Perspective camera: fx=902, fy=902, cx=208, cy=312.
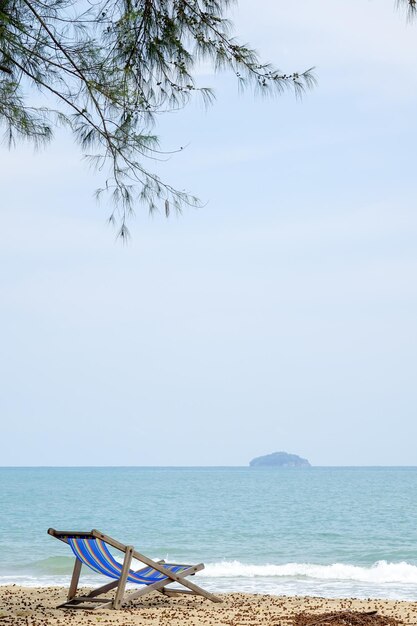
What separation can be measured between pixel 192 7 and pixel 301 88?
37.3 inches

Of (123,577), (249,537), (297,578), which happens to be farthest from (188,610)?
(249,537)

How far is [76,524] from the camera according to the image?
33219 millimetres

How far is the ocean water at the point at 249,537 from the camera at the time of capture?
13.3 m

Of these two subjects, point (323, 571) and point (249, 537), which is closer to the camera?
point (323, 571)

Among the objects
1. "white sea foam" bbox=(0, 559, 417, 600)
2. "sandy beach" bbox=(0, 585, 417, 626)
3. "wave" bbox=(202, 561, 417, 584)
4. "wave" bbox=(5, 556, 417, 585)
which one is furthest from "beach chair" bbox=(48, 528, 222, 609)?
"wave" bbox=(202, 561, 417, 584)

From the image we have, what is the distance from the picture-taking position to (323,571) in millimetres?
14867

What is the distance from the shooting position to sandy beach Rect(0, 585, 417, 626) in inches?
291

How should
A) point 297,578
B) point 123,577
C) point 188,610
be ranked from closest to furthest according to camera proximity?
point 123,577, point 188,610, point 297,578

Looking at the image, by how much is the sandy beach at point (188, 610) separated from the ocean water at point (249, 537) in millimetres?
2385

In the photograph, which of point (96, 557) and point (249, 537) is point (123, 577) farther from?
point (249, 537)

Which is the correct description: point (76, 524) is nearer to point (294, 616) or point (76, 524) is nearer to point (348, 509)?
point (348, 509)

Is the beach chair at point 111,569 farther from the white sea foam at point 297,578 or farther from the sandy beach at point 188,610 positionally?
the white sea foam at point 297,578

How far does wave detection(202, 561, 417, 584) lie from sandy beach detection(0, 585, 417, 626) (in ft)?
15.0

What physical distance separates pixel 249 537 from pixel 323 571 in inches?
340
